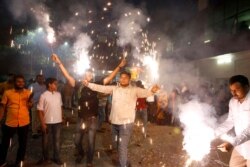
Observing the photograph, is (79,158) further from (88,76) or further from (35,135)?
(35,135)

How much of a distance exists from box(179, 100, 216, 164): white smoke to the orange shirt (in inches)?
145

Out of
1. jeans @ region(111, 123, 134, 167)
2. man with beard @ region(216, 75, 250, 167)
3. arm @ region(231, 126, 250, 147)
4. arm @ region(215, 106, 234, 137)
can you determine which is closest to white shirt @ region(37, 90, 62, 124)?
jeans @ region(111, 123, 134, 167)

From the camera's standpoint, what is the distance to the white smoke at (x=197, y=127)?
19.1 feet

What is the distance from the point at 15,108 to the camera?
20.3ft

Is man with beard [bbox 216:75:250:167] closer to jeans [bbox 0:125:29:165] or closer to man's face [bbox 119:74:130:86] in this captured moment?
man's face [bbox 119:74:130:86]

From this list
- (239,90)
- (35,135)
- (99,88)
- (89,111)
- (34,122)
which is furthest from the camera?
(34,122)

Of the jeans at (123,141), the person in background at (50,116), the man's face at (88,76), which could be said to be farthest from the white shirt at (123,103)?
the person in background at (50,116)

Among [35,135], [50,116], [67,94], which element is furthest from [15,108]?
[67,94]

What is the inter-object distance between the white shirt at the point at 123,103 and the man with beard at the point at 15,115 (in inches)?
59.8

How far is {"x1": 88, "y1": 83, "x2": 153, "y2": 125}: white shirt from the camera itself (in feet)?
19.5

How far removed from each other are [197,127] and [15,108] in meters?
4.32

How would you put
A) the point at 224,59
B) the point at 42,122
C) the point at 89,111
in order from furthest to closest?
the point at 224,59 < the point at 89,111 < the point at 42,122

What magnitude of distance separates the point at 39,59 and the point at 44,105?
28.9 metres

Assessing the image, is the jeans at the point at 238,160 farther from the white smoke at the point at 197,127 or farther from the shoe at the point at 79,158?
the shoe at the point at 79,158
